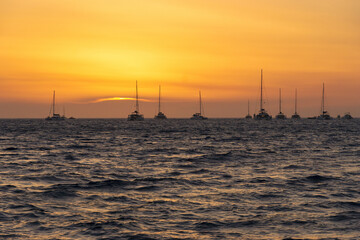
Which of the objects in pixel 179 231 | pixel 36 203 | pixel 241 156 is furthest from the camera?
pixel 241 156

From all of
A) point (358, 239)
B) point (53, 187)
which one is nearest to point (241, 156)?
point (53, 187)

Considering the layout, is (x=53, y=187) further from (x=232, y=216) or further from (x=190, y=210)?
(x=232, y=216)

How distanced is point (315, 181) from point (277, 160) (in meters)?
12.2

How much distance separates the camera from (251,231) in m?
14.3

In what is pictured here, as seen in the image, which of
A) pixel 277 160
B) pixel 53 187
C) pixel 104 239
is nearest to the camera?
pixel 104 239

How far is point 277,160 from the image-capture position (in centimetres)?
3694

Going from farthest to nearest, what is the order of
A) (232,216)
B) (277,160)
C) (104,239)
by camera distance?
(277,160) < (232,216) < (104,239)

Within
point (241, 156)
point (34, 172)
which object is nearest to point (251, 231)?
point (34, 172)

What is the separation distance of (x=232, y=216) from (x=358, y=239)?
4541 millimetres

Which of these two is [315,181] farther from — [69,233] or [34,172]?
[34,172]

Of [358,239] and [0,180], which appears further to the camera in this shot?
[0,180]

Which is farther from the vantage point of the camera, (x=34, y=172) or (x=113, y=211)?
(x=34, y=172)

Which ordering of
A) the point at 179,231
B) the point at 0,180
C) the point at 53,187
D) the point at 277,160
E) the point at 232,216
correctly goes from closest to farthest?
the point at 179,231, the point at 232,216, the point at 53,187, the point at 0,180, the point at 277,160

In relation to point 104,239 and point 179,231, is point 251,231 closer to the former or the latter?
point 179,231
